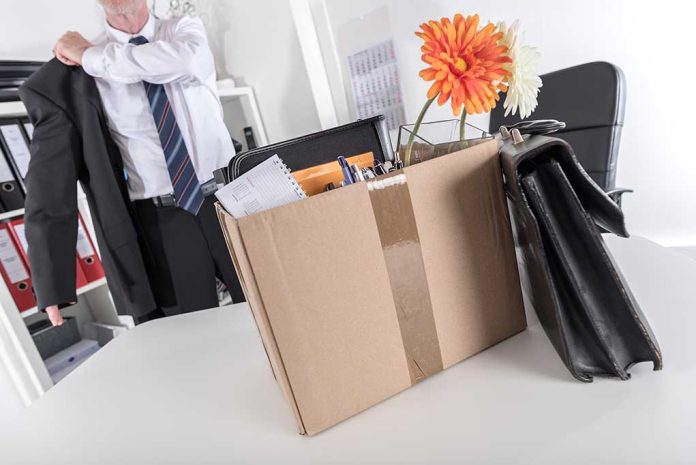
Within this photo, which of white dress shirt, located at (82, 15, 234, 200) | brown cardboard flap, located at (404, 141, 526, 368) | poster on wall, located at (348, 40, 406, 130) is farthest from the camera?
poster on wall, located at (348, 40, 406, 130)

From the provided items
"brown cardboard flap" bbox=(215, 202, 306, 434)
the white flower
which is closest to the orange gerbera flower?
the white flower

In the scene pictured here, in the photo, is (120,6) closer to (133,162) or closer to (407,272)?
(133,162)

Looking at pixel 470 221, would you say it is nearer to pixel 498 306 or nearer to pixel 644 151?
pixel 498 306

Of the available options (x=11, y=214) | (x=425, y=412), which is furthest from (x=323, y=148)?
(x=11, y=214)

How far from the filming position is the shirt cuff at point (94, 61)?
4.07 ft

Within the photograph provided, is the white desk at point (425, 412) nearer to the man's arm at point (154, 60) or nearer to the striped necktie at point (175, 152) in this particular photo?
the striped necktie at point (175, 152)

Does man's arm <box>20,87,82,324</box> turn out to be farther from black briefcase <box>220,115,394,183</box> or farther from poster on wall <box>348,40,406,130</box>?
poster on wall <box>348,40,406,130</box>

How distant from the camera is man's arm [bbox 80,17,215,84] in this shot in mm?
1242

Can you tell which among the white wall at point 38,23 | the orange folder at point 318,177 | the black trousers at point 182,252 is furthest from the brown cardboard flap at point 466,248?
the white wall at point 38,23

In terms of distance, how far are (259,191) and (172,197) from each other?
1131 millimetres

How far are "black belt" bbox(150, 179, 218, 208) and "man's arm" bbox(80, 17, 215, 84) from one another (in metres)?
0.38

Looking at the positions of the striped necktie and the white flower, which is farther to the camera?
the striped necktie

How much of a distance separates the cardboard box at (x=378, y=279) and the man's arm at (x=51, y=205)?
1.04 m

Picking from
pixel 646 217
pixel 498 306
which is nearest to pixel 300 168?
pixel 498 306
